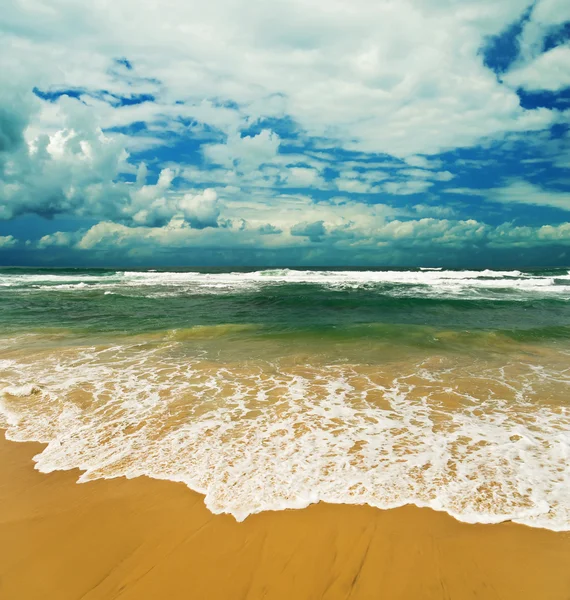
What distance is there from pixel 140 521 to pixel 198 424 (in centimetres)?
217

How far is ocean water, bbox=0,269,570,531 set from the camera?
14.0ft

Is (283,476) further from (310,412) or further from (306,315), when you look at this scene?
(306,315)

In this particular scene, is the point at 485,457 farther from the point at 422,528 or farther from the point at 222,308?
the point at 222,308

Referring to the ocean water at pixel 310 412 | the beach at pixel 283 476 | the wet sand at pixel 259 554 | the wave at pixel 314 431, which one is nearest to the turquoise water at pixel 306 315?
the ocean water at pixel 310 412

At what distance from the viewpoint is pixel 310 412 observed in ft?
21.1

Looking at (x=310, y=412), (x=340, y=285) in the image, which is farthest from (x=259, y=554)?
(x=340, y=285)

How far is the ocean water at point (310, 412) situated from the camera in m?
4.25

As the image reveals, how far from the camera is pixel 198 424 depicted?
5.91 metres

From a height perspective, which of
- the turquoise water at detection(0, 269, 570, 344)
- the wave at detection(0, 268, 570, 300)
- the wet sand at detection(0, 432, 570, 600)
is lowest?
the wet sand at detection(0, 432, 570, 600)

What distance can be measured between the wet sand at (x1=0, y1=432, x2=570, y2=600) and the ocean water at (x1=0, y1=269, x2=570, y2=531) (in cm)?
25

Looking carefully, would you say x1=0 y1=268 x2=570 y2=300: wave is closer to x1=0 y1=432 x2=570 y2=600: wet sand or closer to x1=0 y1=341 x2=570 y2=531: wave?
x1=0 y1=341 x2=570 y2=531: wave

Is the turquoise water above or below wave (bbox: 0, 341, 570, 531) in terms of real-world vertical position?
above

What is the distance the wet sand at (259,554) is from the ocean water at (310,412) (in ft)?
0.83

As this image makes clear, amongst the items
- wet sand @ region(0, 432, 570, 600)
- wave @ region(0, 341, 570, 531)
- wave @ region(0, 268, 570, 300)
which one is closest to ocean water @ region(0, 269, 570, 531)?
wave @ region(0, 341, 570, 531)
